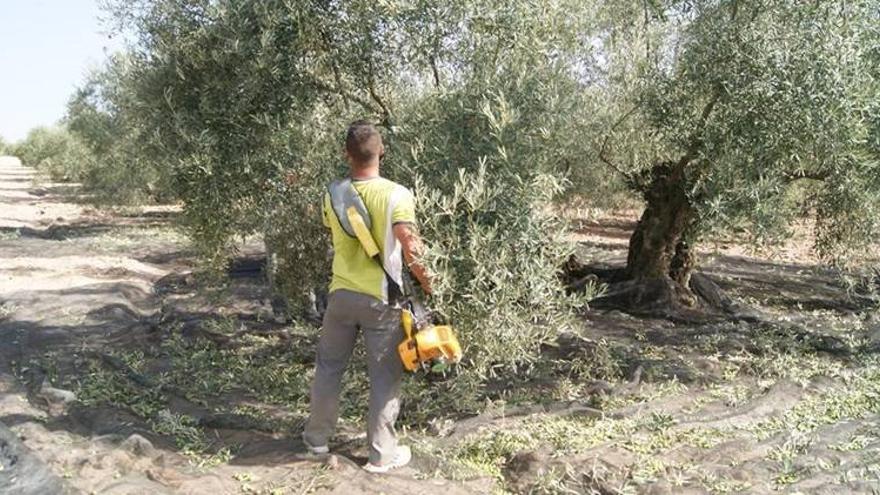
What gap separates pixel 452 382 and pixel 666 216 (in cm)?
467

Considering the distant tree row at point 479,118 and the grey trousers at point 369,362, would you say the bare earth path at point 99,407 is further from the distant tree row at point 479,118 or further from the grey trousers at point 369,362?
the distant tree row at point 479,118

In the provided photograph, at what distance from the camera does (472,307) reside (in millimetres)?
5172

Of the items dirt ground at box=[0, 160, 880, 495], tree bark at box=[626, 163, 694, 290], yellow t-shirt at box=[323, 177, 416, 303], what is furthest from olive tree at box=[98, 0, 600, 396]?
tree bark at box=[626, 163, 694, 290]

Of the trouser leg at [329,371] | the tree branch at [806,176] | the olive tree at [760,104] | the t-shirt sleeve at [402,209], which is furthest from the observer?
the tree branch at [806,176]

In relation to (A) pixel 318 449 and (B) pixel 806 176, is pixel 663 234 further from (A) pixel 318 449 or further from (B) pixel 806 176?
(A) pixel 318 449

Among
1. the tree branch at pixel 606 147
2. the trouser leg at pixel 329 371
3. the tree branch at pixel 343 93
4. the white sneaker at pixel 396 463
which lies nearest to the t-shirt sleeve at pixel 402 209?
the trouser leg at pixel 329 371

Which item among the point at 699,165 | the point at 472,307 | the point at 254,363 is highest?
the point at 699,165

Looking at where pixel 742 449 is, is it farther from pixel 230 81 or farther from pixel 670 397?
pixel 230 81

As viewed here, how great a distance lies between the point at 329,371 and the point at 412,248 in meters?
1.04

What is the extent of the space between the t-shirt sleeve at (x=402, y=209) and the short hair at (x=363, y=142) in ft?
1.02

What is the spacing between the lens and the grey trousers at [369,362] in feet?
16.1

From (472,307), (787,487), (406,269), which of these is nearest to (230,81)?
(406,269)

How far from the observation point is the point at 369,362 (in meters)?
5.00

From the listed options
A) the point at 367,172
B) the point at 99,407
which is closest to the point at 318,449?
the point at 367,172
